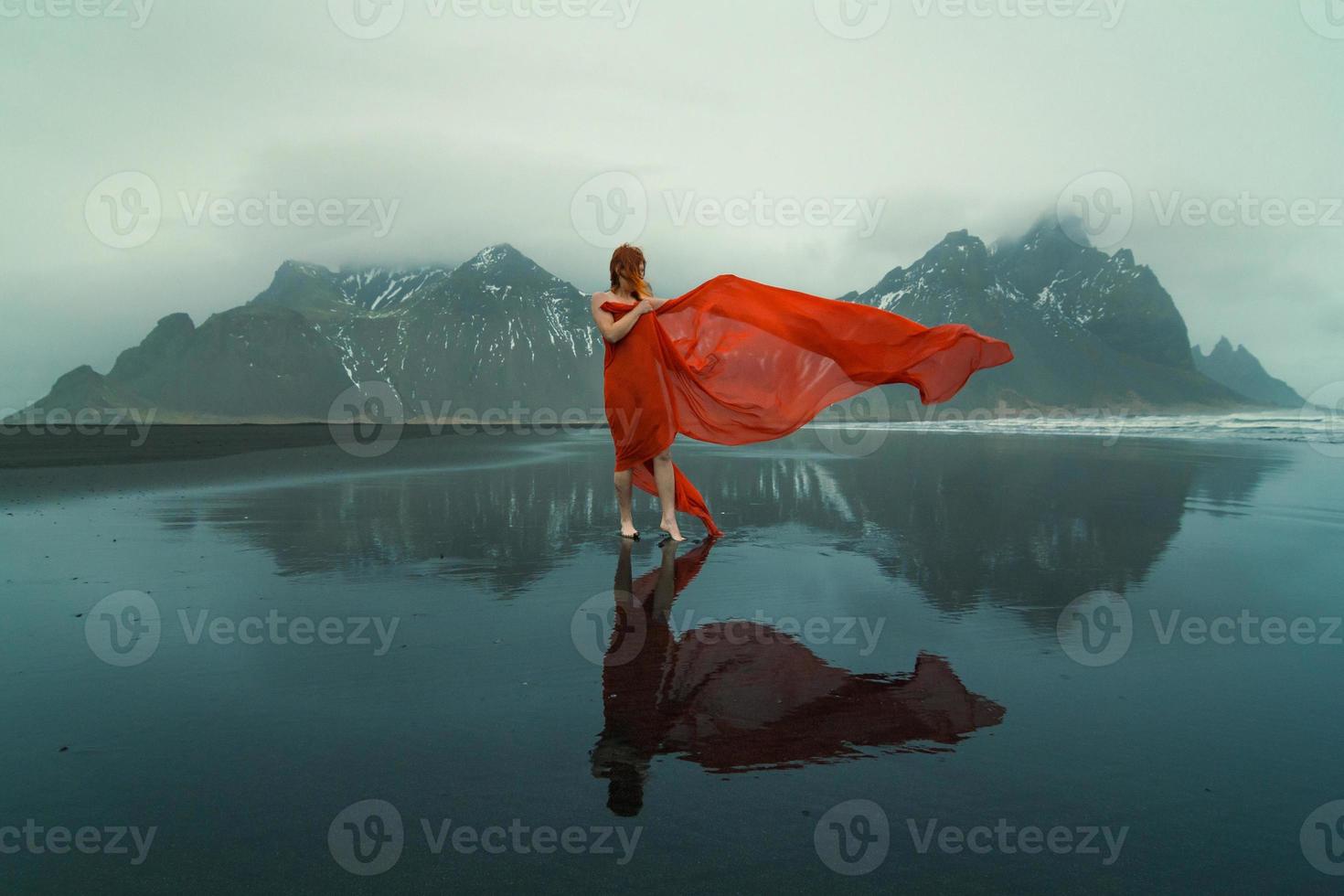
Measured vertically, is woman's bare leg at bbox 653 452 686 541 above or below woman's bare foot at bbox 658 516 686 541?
above

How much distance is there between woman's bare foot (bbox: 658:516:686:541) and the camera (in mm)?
7276

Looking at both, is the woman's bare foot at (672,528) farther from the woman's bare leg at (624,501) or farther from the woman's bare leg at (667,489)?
the woman's bare leg at (624,501)

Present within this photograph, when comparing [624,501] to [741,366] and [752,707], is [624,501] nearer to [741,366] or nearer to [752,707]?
[741,366]

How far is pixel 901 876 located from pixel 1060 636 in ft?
8.36

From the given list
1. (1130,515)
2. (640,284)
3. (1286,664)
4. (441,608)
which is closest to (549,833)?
(441,608)

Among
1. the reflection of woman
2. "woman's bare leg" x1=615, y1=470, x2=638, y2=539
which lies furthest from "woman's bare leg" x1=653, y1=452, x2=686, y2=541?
the reflection of woman

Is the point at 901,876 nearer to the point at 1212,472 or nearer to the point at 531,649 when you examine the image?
the point at 531,649

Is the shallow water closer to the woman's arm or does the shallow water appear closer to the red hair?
the woman's arm

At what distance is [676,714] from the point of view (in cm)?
305

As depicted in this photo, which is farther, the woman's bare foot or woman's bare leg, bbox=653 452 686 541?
woman's bare leg, bbox=653 452 686 541

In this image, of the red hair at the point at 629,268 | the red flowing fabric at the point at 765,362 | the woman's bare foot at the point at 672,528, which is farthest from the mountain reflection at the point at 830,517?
the red hair at the point at 629,268

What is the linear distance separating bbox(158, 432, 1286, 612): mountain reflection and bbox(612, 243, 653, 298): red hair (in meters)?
2.39

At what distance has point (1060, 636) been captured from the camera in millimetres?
4121

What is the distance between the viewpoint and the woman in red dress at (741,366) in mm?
7426
